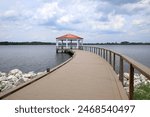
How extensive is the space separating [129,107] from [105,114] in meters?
0.57

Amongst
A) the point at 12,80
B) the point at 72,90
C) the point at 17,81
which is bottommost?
the point at 12,80

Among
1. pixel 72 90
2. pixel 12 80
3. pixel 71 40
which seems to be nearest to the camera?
pixel 72 90

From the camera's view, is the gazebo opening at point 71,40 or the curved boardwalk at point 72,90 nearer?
the curved boardwalk at point 72,90

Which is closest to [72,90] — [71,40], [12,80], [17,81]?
[17,81]

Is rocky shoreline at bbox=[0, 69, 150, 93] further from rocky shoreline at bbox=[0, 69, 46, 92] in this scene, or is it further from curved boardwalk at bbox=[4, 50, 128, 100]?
curved boardwalk at bbox=[4, 50, 128, 100]

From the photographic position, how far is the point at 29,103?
5.14 m

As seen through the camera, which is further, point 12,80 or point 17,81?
point 12,80

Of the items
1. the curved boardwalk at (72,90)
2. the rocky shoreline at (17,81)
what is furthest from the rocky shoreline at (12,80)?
the curved boardwalk at (72,90)

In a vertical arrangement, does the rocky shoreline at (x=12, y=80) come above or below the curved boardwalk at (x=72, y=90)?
below

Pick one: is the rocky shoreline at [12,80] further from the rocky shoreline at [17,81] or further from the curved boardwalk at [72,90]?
the curved boardwalk at [72,90]

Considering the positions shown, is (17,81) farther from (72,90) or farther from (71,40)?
(71,40)

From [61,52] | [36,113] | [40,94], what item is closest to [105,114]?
[36,113]

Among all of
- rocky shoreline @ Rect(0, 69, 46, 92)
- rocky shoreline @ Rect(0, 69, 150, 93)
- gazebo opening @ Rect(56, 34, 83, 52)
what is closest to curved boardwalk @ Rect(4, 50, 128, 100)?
rocky shoreline @ Rect(0, 69, 150, 93)

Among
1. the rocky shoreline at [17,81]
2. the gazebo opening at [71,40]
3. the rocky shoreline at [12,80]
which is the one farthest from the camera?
the gazebo opening at [71,40]
